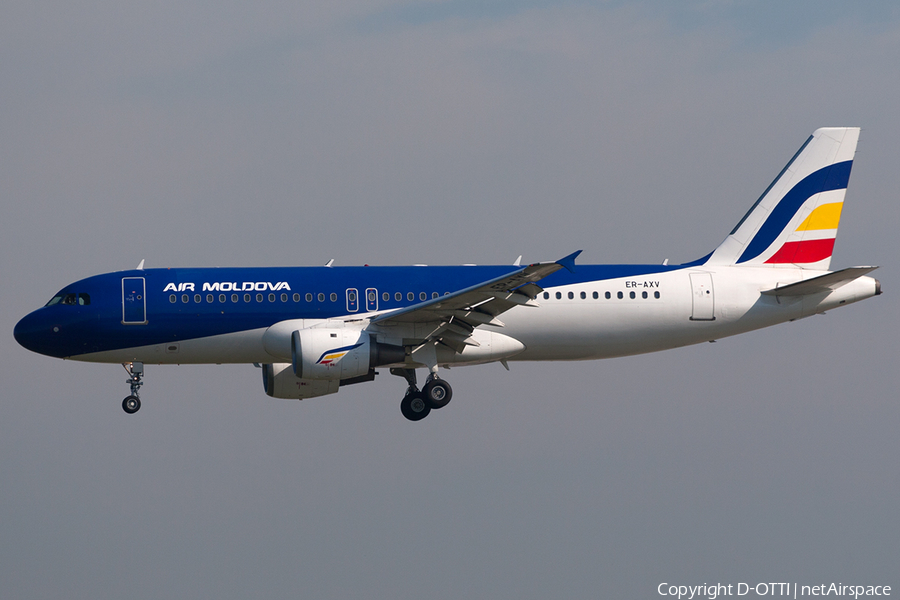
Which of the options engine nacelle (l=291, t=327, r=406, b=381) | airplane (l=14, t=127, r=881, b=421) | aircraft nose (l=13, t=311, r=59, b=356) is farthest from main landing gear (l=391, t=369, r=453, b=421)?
aircraft nose (l=13, t=311, r=59, b=356)

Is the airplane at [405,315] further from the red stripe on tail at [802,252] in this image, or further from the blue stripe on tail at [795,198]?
the blue stripe on tail at [795,198]

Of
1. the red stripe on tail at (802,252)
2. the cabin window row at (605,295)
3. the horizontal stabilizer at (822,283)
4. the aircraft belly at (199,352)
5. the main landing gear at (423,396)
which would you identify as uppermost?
the red stripe on tail at (802,252)

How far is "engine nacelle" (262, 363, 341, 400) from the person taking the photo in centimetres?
3291

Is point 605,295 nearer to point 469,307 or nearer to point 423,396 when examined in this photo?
point 469,307

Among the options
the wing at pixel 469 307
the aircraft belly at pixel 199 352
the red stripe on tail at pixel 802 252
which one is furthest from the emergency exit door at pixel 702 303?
the aircraft belly at pixel 199 352

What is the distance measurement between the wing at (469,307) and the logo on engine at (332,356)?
1388 mm

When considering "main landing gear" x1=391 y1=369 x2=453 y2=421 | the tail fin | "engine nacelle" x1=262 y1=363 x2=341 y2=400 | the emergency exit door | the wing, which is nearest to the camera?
the wing

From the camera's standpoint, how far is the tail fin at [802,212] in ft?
110

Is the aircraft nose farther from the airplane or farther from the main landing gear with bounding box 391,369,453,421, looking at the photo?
the main landing gear with bounding box 391,369,453,421

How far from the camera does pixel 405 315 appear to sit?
28984 millimetres

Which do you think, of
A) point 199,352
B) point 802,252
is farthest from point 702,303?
point 199,352

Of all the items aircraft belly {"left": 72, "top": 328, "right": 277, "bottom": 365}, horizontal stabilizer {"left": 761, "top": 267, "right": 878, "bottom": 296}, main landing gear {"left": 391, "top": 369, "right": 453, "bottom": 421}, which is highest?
horizontal stabilizer {"left": 761, "top": 267, "right": 878, "bottom": 296}

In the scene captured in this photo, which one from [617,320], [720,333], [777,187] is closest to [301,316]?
[617,320]

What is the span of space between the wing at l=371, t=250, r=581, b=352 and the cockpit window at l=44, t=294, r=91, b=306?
8.38 metres
